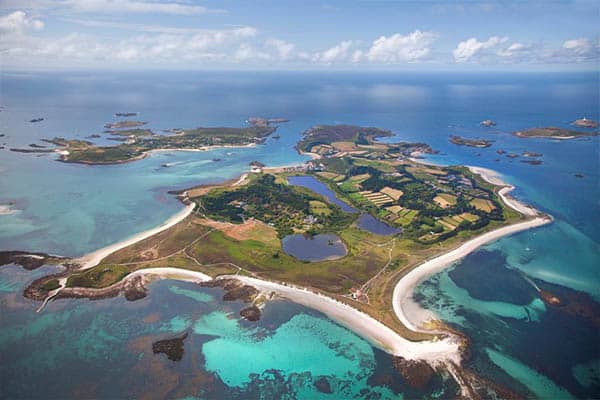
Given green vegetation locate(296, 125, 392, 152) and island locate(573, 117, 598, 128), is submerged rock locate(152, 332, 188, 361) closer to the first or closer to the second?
green vegetation locate(296, 125, 392, 152)

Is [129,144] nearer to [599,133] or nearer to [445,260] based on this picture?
[445,260]

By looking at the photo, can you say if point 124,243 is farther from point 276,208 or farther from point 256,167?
point 256,167

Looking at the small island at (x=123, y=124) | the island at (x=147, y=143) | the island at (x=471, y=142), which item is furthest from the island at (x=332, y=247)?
the small island at (x=123, y=124)

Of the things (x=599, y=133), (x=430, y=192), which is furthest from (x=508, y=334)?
(x=599, y=133)

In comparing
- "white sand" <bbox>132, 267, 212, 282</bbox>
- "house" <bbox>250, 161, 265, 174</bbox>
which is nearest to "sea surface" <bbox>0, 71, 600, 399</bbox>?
"white sand" <bbox>132, 267, 212, 282</bbox>

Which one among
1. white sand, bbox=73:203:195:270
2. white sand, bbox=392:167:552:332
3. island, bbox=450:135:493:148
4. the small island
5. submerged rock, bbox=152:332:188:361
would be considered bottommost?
submerged rock, bbox=152:332:188:361

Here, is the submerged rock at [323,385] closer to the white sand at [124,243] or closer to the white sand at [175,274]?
the white sand at [175,274]
